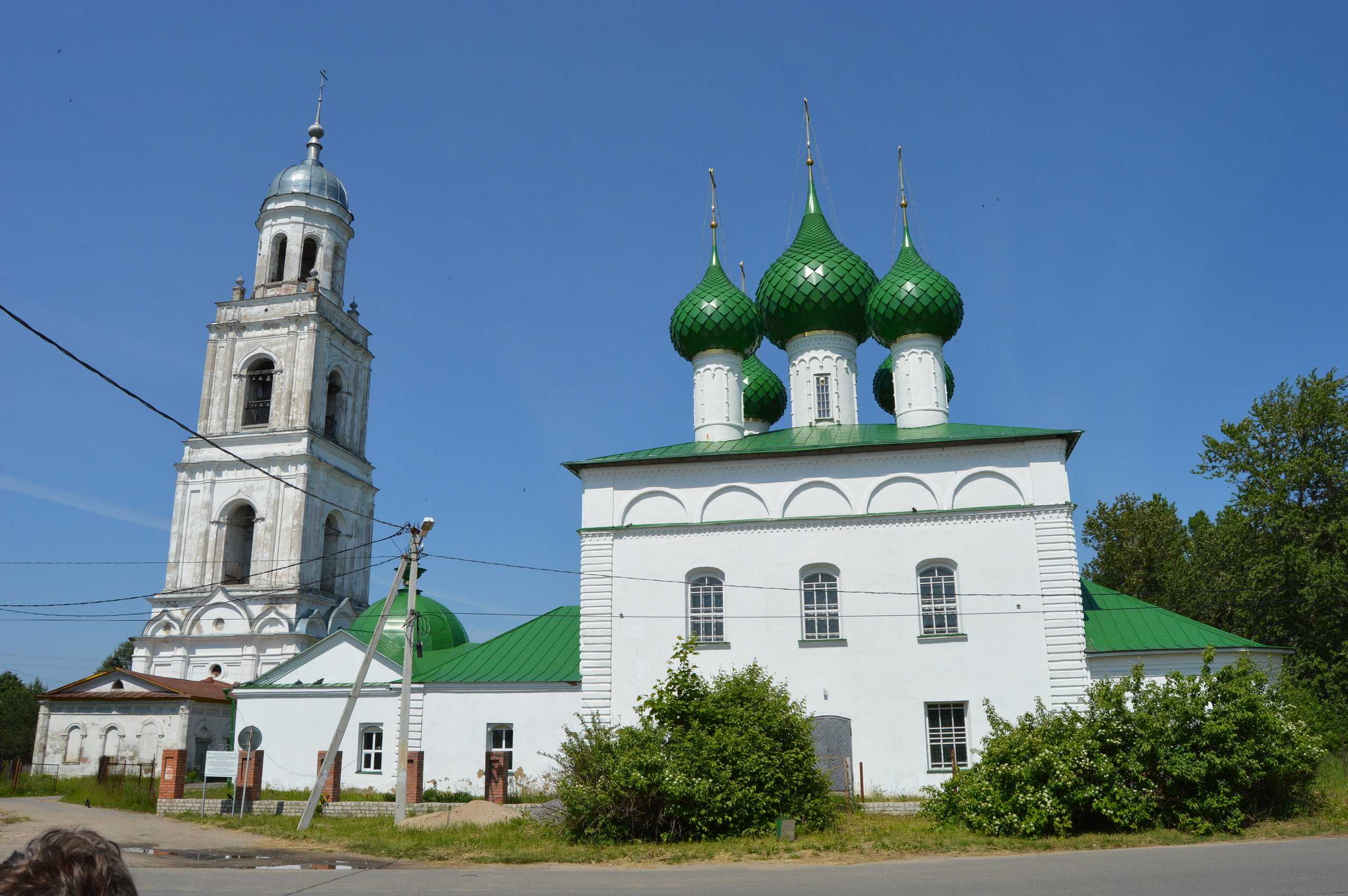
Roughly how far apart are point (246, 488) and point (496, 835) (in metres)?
23.6

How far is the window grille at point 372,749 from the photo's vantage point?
Answer: 22.1 m

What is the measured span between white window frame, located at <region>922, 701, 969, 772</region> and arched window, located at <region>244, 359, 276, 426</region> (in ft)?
85.4

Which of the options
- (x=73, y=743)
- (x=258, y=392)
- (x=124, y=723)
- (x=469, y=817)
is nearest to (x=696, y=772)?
(x=469, y=817)

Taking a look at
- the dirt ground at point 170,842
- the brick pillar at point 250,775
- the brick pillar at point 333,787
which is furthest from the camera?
the brick pillar at point 250,775

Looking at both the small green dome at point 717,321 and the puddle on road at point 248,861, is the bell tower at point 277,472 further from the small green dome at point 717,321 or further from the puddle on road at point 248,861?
the puddle on road at point 248,861

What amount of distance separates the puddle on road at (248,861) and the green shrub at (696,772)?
300cm

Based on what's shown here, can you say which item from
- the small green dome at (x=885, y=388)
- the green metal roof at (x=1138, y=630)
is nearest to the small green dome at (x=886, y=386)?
the small green dome at (x=885, y=388)

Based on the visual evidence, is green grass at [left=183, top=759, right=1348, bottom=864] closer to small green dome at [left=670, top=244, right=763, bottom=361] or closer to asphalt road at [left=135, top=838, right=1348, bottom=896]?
asphalt road at [left=135, top=838, right=1348, bottom=896]

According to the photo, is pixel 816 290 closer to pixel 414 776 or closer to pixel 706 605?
pixel 706 605

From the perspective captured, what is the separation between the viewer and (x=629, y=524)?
20.1 m

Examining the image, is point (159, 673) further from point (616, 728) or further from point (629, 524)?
point (616, 728)

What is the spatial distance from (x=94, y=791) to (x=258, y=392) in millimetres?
16422

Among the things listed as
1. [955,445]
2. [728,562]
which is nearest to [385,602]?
[728,562]

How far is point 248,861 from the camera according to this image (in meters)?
12.5
